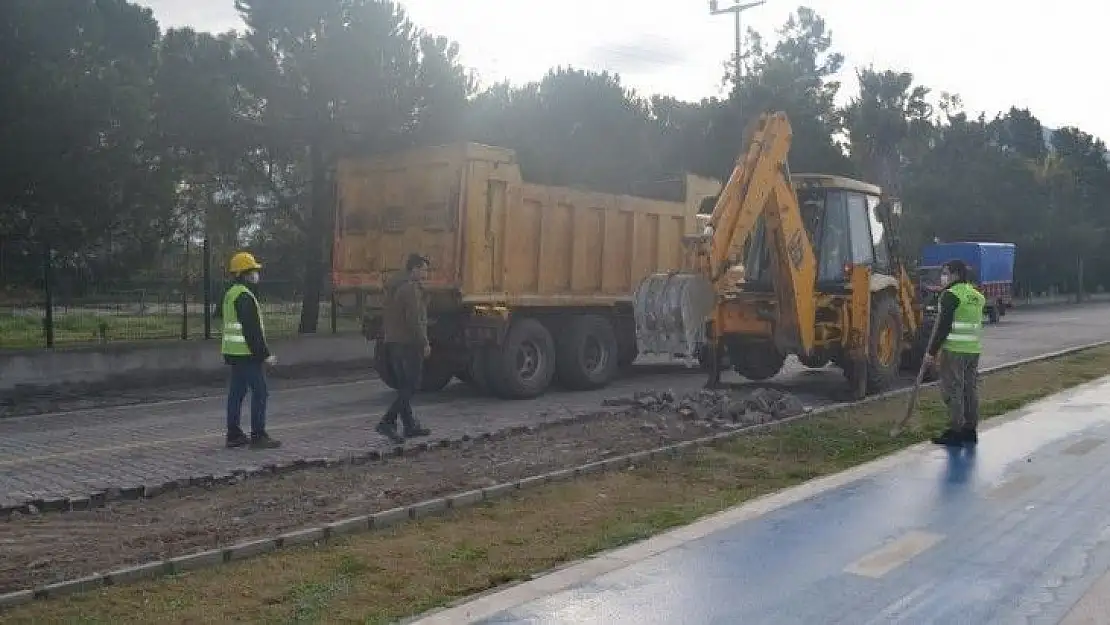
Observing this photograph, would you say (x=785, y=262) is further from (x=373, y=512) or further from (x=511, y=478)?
(x=373, y=512)

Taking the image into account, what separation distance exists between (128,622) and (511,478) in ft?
11.6

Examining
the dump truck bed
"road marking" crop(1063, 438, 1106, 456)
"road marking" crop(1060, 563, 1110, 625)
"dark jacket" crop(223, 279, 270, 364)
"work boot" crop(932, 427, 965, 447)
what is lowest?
"road marking" crop(1060, 563, 1110, 625)

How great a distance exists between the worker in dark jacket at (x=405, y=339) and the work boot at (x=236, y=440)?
1213 millimetres

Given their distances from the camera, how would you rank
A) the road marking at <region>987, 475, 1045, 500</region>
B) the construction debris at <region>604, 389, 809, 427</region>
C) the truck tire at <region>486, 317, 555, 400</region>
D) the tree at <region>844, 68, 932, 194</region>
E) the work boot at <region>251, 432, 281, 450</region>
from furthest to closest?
the tree at <region>844, 68, 932, 194</region>
the truck tire at <region>486, 317, 555, 400</region>
the construction debris at <region>604, 389, 809, 427</region>
the work boot at <region>251, 432, 281, 450</region>
the road marking at <region>987, 475, 1045, 500</region>

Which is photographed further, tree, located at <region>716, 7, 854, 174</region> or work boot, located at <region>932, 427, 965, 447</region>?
tree, located at <region>716, 7, 854, 174</region>

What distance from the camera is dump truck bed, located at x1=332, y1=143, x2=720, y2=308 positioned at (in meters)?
12.5

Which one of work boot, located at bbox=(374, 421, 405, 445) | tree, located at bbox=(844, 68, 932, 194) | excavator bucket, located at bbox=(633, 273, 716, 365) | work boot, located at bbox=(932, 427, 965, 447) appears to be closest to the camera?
work boot, located at bbox=(932, 427, 965, 447)

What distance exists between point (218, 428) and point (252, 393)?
62.9 inches

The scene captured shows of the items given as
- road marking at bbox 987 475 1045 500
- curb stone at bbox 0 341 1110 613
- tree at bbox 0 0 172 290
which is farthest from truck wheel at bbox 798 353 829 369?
tree at bbox 0 0 172 290

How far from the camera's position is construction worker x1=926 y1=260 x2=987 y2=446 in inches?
382

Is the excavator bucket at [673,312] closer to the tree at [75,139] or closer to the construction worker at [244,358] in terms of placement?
the construction worker at [244,358]

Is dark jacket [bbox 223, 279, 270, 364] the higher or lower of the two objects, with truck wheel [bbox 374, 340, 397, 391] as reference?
higher

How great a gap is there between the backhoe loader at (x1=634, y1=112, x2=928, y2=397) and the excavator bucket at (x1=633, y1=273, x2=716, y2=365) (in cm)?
1

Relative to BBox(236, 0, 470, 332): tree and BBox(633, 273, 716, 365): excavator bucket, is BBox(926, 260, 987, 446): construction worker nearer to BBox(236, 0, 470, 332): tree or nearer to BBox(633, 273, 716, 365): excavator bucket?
BBox(633, 273, 716, 365): excavator bucket
